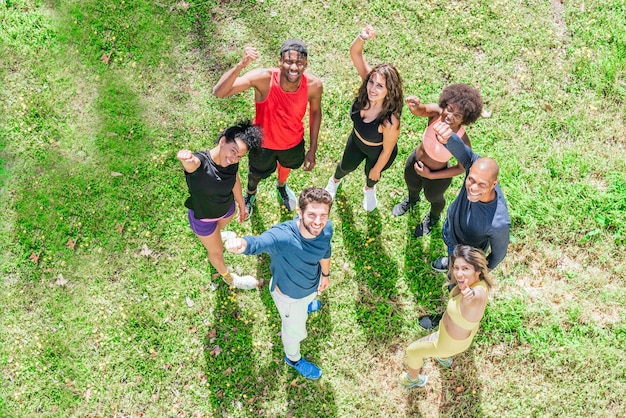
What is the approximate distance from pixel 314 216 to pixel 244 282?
2.57 metres

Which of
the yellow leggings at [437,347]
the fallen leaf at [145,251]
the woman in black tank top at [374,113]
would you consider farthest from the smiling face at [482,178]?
the fallen leaf at [145,251]

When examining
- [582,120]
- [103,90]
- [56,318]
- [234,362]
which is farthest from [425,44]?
[56,318]

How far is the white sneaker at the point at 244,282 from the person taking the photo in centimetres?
706

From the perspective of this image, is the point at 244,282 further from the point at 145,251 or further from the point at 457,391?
the point at 457,391

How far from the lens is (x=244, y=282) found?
23.2 feet

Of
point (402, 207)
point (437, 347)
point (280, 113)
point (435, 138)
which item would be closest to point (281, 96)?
point (280, 113)

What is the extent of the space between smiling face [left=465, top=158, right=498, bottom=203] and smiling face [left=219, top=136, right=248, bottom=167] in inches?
86.2

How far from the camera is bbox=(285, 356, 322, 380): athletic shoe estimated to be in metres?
6.67

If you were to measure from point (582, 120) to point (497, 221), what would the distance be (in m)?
4.14

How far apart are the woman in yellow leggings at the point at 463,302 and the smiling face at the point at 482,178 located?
21.5 inches

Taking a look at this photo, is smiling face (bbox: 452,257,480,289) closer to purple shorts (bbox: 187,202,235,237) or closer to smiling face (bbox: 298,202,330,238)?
smiling face (bbox: 298,202,330,238)

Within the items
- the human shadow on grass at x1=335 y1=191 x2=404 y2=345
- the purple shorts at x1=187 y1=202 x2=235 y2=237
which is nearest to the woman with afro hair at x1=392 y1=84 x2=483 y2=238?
the human shadow on grass at x1=335 y1=191 x2=404 y2=345

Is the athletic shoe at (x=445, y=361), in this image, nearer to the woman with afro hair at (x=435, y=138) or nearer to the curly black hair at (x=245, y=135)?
the woman with afro hair at (x=435, y=138)

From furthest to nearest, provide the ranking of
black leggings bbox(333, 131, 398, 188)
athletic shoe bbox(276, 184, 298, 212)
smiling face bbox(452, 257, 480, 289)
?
athletic shoe bbox(276, 184, 298, 212)
black leggings bbox(333, 131, 398, 188)
smiling face bbox(452, 257, 480, 289)
